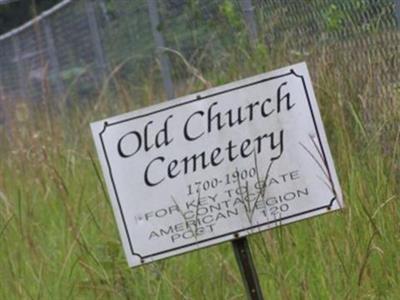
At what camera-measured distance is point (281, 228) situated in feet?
12.3

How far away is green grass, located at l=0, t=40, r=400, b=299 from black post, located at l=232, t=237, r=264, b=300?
0.27 metres

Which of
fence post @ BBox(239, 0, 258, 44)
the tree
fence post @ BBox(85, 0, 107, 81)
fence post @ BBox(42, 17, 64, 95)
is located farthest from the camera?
the tree

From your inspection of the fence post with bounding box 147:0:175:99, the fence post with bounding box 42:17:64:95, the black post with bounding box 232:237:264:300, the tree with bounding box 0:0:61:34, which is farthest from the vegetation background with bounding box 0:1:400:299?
the tree with bounding box 0:0:61:34

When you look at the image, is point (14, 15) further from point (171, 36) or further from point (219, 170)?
point (219, 170)

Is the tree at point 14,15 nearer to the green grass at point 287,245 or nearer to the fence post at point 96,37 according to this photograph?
the fence post at point 96,37

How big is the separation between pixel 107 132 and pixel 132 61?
617cm

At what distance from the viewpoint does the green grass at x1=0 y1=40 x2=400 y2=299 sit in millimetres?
3795

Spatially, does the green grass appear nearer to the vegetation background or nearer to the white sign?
the vegetation background

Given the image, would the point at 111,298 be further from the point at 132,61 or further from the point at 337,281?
the point at 132,61

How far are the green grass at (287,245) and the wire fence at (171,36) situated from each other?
0.47 ft

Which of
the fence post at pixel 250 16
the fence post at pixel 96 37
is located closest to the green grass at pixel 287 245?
the fence post at pixel 250 16

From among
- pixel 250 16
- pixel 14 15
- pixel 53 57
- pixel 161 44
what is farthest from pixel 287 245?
pixel 14 15

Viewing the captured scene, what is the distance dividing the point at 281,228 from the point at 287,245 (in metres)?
0.38

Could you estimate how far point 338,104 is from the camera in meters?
4.82
